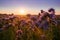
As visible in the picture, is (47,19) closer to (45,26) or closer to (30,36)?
(45,26)

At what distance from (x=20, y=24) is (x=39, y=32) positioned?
0.39 metres

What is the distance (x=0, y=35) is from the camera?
2398 mm

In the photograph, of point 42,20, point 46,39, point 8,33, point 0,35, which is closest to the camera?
point 42,20

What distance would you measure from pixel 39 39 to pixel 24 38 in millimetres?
267

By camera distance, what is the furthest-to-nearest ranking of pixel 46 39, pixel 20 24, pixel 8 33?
pixel 8 33 → pixel 20 24 → pixel 46 39

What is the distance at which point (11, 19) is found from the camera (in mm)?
2016

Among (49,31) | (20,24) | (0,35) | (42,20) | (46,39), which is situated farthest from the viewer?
(0,35)

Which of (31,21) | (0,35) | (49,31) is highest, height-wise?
(31,21)

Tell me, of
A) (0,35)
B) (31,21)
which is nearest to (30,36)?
(31,21)

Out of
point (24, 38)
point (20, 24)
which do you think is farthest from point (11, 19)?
point (24, 38)

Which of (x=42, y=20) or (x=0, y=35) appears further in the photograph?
(x=0, y=35)

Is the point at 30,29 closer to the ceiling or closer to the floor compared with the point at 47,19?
closer to the floor

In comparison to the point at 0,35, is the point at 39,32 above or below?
above

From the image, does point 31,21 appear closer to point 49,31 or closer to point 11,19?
point 49,31
